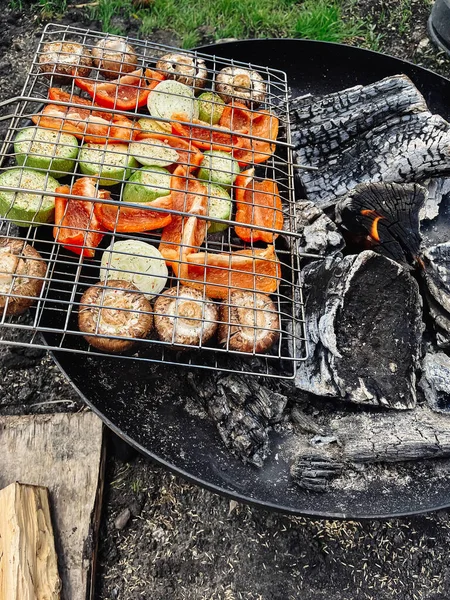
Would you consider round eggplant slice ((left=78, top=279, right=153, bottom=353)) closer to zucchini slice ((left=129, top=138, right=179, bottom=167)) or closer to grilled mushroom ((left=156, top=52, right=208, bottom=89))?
zucchini slice ((left=129, top=138, right=179, bottom=167))

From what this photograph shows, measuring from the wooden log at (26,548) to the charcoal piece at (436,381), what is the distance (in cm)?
208

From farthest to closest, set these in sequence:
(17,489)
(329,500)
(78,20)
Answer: (78,20) < (17,489) < (329,500)

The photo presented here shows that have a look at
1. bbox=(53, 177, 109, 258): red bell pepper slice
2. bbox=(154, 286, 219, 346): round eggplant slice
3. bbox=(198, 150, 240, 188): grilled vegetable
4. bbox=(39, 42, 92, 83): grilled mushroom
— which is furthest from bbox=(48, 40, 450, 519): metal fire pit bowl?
bbox=(39, 42, 92, 83): grilled mushroom

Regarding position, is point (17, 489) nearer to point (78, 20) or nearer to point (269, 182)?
point (269, 182)

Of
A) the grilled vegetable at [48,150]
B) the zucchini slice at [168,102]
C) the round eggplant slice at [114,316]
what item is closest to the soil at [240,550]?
the round eggplant slice at [114,316]

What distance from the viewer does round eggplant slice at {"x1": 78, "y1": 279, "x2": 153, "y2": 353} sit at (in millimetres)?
2131

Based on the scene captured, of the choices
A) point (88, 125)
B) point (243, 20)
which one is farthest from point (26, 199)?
point (243, 20)

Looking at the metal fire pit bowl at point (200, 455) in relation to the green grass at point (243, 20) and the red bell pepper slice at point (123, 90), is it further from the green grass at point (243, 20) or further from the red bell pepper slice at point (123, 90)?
the green grass at point (243, 20)

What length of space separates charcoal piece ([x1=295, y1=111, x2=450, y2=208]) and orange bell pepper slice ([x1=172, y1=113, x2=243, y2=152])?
1.77 feet

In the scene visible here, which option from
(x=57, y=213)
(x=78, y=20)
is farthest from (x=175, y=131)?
(x=78, y=20)

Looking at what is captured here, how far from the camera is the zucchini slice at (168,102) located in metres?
2.68

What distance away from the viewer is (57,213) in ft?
7.73

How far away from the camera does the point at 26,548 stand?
7.78ft

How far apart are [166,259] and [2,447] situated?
58.9 inches
